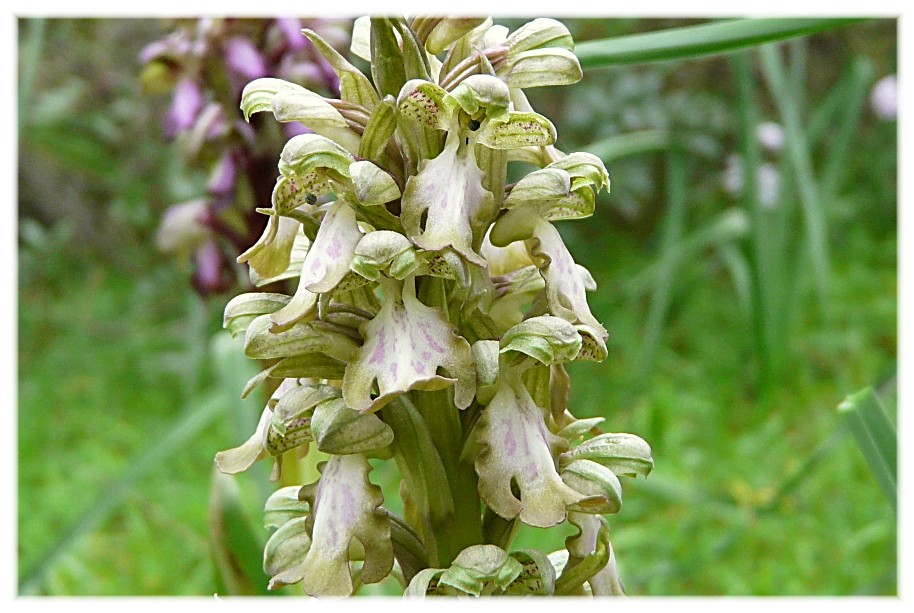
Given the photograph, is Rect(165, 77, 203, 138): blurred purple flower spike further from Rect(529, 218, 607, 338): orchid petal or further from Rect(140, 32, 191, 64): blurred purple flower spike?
Rect(529, 218, 607, 338): orchid petal

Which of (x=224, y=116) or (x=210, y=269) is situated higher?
(x=224, y=116)

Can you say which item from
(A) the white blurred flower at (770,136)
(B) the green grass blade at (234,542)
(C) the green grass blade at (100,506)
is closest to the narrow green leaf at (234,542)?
(B) the green grass blade at (234,542)

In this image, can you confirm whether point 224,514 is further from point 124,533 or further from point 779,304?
point 779,304

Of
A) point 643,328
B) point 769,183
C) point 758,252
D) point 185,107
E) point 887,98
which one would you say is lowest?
point 643,328

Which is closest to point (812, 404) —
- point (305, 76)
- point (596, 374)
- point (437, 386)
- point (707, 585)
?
point (596, 374)

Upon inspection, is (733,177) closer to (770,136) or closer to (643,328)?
(770,136)

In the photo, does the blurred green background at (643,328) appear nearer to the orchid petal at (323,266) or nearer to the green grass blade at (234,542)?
the green grass blade at (234,542)

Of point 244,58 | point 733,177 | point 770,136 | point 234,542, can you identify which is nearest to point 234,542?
point 234,542
